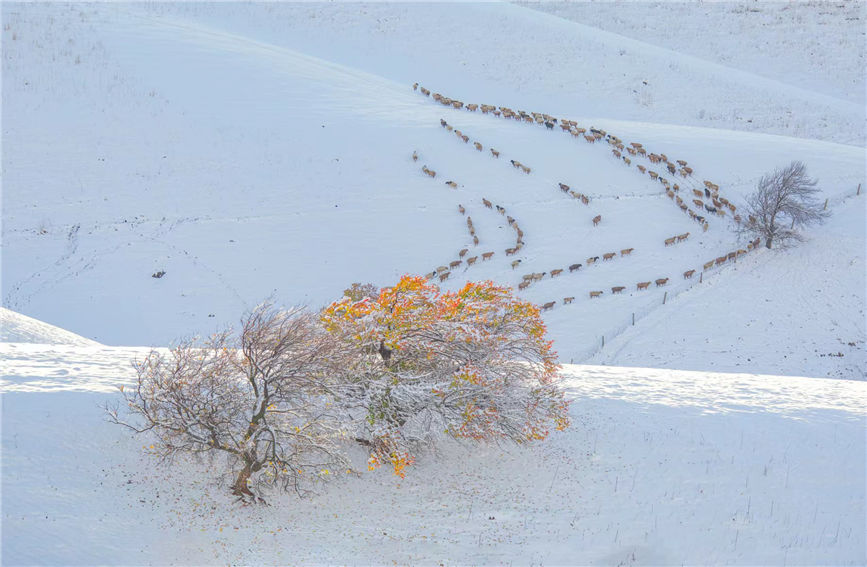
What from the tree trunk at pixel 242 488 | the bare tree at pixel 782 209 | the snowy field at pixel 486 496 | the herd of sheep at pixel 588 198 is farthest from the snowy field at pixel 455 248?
the bare tree at pixel 782 209

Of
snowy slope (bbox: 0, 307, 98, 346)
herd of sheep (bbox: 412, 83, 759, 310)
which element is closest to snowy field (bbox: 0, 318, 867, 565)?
snowy slope (bbox: 0, 307, 98, 346)

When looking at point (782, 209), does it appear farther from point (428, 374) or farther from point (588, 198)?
point (428, 374)

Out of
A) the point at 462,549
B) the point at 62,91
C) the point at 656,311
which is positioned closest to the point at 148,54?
the point at 62,91

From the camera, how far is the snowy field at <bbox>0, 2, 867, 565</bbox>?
1720 centimetres

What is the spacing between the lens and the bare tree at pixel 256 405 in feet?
55.1

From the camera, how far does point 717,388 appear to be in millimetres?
24109

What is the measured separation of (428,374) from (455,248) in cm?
2334

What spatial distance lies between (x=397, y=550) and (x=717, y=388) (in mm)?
12782

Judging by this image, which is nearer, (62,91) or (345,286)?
(345,286)

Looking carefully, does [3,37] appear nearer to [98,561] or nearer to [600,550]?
[98,561]

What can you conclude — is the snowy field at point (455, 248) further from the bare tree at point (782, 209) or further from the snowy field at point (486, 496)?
the bare tree at point (782, 209)

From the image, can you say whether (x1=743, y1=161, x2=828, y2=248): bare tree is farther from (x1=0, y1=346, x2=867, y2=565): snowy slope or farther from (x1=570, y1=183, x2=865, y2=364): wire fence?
(x1=0, y1=346, x2=867, y2=565): snowy slope

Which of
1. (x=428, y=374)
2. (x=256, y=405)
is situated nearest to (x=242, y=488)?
(x=256, y=405)

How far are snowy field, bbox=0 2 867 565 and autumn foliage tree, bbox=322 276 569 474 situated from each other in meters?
1.39
